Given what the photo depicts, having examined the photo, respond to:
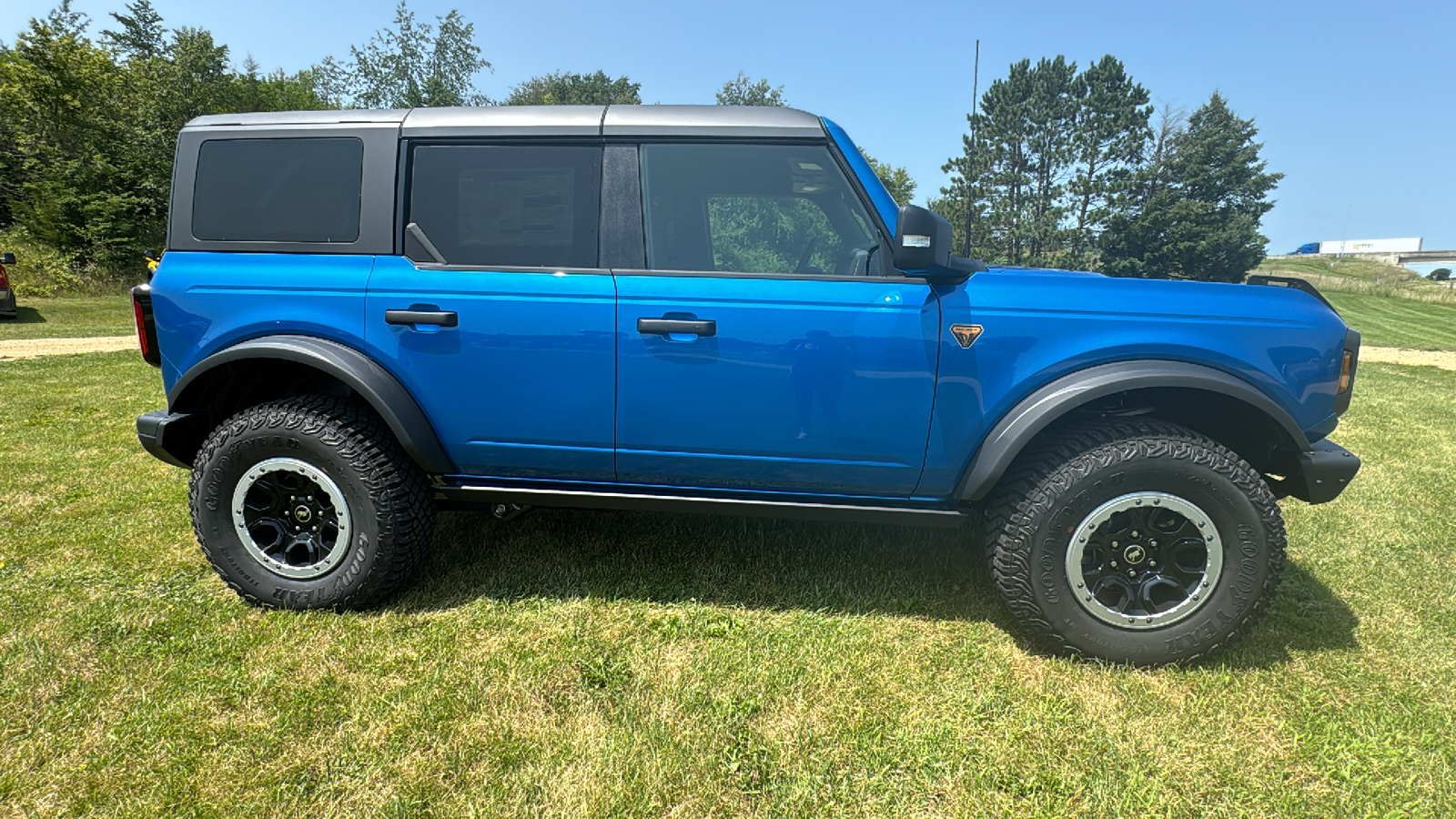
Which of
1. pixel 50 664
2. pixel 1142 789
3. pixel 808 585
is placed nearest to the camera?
pixel 1142 789

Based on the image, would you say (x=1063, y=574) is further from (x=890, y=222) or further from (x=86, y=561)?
(x=86, y=561)

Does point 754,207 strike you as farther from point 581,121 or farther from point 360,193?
point 360,193

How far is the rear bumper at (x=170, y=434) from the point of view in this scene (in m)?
2.83

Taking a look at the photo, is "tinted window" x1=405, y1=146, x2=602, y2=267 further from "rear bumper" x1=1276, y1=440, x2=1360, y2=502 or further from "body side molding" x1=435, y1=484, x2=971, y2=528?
"rear bumper" x1=1276, y1=440, x2=1360, y2=502

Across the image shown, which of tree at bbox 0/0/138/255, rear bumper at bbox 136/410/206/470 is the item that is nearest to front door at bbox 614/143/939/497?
rear bumper at bbox 136/410/206/470

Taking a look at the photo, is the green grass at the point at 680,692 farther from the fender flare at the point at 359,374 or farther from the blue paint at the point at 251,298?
the blue paint at the point at 251,298

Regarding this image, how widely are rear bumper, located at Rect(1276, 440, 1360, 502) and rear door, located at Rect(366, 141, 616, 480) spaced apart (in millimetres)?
2501

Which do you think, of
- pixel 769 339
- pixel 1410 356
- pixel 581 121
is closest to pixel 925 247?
pixel 769 339

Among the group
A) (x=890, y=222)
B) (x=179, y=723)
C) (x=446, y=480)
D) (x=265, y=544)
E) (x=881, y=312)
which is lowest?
(x=179, y=723)

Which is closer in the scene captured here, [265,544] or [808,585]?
[265,544]

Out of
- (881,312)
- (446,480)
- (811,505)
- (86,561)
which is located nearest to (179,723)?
(446,480)

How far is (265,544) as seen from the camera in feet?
9.43

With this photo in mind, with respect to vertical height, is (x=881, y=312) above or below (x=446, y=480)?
above

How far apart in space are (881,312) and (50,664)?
A: 3.08 metres
